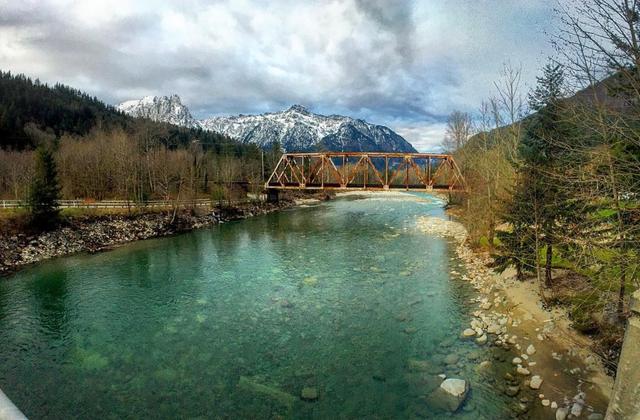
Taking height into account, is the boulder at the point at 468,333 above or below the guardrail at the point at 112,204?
below

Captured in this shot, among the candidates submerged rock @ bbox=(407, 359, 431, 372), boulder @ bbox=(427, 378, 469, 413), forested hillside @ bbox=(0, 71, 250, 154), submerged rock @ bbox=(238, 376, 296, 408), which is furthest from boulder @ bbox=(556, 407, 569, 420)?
forested hillside @ bbox=(0, 71, 250, 154)

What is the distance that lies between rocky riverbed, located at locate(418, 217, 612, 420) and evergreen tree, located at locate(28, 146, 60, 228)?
35777mm

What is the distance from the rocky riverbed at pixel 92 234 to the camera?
2875 cm

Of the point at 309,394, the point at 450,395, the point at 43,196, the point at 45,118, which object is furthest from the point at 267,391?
the point at 45,118

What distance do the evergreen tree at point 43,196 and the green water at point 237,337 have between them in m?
6.92

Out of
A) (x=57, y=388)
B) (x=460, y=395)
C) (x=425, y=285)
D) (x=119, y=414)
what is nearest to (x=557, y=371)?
(x=460, y=395)

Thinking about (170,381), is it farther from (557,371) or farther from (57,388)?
(557,371)

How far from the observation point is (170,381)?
12.2m

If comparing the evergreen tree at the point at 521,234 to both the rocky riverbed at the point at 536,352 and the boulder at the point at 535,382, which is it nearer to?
the rocky riverbed at the point at 536,352

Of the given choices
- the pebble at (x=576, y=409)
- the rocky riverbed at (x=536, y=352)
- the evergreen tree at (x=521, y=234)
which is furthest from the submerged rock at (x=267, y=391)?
the evergreen tree at (x=521, y=234)

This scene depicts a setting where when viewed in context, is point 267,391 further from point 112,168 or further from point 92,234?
→ point 112,168

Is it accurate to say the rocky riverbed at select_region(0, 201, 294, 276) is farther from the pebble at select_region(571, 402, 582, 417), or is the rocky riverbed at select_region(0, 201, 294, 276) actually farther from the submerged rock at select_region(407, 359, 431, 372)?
the pebble at select_region(571, 402, 582, 417)

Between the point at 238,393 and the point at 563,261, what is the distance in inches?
686

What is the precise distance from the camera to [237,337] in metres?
15.3
